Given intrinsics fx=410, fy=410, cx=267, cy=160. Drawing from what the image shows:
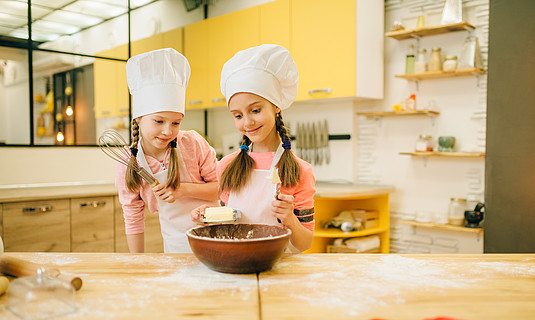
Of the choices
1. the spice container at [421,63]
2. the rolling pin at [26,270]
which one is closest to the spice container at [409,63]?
the spice container at [421,63]

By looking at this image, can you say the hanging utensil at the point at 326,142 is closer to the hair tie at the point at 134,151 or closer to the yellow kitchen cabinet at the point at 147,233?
the yellow kitchen cabinet at the point at 147,233

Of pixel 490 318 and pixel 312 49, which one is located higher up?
pixel 312 49

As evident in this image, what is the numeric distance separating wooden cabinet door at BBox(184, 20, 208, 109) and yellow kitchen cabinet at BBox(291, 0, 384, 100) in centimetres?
103

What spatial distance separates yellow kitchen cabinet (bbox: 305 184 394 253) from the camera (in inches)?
106

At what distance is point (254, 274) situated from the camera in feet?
3.13

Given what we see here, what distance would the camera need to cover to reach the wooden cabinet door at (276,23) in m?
3.14

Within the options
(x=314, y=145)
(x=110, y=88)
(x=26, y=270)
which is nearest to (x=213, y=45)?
(x=110, y=88)

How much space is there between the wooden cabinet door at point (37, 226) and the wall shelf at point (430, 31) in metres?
2.45

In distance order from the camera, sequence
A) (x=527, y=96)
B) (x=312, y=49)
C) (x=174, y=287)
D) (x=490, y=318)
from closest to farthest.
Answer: (x=490, y=318) < (x=174, y=287) < (x=527, y=96) < (x=312, y=49)

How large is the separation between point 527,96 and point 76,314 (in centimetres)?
188

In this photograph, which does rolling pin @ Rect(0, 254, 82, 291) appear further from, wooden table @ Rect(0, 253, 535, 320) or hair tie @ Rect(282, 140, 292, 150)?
hair tie @ Rect(282, 140, 292, 150)

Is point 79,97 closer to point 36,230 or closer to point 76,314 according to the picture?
point 36,230

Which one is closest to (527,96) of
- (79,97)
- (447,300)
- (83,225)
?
(447,300)

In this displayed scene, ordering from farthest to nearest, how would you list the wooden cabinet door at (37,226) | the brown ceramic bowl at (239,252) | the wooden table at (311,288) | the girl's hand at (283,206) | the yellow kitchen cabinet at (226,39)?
the yellow kitchen cabinet at (226,39) → the wooden cabinet door at (37,226) → the girl's hand at (283,206) → the brown ceramic bowl at (239,252) → the wooden table at (311,288)
